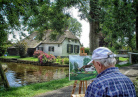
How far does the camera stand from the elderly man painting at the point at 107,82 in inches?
63.4

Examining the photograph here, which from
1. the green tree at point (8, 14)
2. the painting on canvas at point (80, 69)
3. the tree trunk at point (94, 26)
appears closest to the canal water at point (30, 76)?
the green tree at point (8, 14)

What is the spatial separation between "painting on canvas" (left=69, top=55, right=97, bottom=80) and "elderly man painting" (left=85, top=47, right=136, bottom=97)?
2.93m

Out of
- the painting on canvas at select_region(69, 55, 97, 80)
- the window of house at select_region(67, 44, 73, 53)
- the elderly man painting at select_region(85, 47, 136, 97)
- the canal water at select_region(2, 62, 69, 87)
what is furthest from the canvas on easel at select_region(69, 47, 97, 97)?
the window of house at select_region(67, 44, 73, 53)

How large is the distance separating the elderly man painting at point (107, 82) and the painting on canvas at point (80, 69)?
→ 2.93 m

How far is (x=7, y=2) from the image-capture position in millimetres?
6191

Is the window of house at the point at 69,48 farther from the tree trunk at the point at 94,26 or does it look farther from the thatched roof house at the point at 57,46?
the tree trunk at the point at 94,26

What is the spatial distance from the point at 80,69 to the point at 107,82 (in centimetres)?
322

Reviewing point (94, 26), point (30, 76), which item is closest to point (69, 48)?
point (30, 76)

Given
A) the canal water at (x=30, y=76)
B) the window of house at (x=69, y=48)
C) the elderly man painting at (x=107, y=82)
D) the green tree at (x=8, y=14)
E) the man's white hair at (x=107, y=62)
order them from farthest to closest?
1. the window of house at (x=69, y=48)
2. the canal water at (x=30, y=76)
3. the green tree at (x=8, y=14)
4. the man's white hair at (x=107, y=62)
5. the elderly man painting at (x=107, y=82)

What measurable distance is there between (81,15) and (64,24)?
1.27m

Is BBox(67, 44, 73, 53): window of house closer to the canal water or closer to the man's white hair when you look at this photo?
the canal water

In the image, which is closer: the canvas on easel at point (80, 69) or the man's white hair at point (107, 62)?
the man's white hair at point (107, 62)

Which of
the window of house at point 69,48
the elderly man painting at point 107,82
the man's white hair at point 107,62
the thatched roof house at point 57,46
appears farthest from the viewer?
the window of house at point 69,48

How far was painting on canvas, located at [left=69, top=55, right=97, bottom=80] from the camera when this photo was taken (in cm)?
475
